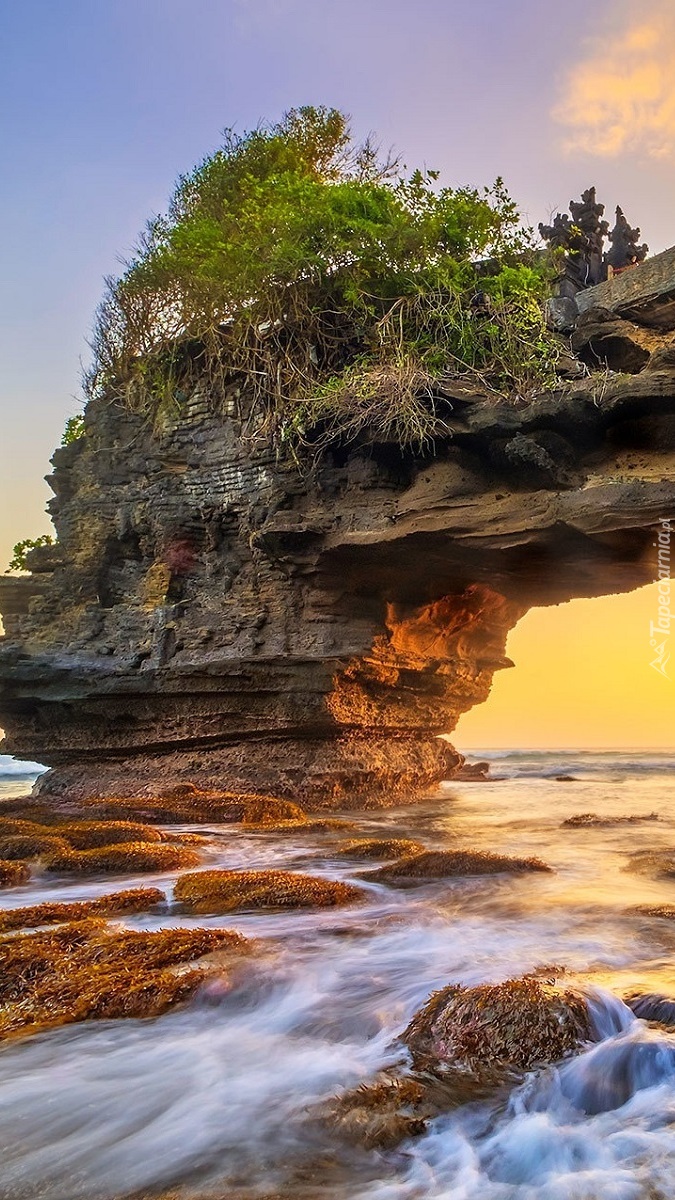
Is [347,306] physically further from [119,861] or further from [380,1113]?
[380,1113]

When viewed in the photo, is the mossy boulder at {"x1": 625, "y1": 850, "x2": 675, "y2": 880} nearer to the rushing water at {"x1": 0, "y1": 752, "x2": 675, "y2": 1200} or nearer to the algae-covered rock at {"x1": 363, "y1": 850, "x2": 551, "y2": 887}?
the algae-covered rock at {"x1": 363, "y1": 850, "x2": 551, "y2": 887}

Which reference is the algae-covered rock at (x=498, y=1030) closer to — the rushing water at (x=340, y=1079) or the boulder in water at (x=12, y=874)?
the rushing water at (x=340, y=1079)

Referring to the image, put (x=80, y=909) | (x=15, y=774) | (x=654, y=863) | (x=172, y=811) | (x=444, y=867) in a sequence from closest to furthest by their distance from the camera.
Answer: (x=80, y=909) < (x=444, y=867) < (x=654, y=863) < (x=172, y=811) < (x=15, y=774)

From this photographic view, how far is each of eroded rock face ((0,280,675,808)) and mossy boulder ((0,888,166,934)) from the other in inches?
224

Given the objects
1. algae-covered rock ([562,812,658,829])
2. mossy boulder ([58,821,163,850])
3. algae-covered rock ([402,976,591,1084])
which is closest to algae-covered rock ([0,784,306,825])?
mossy boulder ([58,821,163,850])

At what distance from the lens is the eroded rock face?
9023 mm

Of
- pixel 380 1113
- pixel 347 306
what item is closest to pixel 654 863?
pixel 380 1113

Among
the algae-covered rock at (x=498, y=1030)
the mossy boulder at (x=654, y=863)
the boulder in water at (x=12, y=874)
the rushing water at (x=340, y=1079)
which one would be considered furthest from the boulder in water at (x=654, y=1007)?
the boulder in water at (x=12, y=874)

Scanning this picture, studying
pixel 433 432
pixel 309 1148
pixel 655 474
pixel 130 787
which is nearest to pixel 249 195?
pixel 433 432

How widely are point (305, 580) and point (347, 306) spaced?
4.07 m

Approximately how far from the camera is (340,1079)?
2.99m

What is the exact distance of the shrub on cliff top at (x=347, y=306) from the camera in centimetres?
995

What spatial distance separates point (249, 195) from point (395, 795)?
1090 centimetres

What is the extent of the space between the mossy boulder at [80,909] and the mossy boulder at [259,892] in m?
0.25
